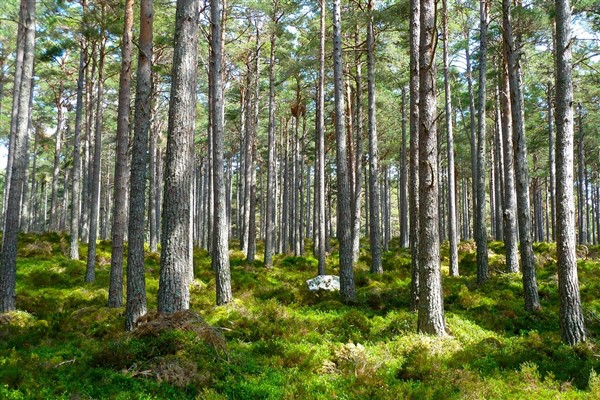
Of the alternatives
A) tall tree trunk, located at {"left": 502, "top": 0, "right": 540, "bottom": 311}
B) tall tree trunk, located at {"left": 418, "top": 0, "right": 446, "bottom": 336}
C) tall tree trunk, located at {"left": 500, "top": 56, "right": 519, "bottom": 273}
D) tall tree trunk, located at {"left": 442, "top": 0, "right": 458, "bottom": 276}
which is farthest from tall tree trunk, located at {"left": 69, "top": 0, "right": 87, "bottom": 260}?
tall tree trunk, located at {"left": 500, "top": 56, "right": 519, "bottom": 273}

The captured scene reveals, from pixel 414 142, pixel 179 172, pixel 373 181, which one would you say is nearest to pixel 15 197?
pixel 179 172

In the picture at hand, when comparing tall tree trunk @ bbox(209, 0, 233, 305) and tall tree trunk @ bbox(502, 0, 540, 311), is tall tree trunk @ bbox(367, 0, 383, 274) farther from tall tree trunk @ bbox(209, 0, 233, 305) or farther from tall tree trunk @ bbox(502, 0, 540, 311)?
tall tree trunk @ bbox(209, 0, 233, 305)

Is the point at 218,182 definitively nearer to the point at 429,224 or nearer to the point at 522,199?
the point at 429,224

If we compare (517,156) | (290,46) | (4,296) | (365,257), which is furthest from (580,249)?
(4,296)

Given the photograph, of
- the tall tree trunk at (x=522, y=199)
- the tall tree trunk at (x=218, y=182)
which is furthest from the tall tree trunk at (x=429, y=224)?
the tall tree trunk at (x=218, y=182)

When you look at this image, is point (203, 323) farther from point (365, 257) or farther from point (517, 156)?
point (365, 257)

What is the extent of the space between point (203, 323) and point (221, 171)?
537cm

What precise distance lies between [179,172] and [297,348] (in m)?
3.86

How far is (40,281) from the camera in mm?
13500

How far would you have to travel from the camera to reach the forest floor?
5.37m

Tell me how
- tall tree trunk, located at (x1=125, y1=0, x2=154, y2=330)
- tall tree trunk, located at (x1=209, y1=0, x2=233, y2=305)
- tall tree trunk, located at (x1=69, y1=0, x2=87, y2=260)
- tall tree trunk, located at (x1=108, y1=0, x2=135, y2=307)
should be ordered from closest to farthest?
1. tall tree trunk, located at (x1=125, y1=0, x2=154, y2=330)
2. tall tree trunk, located at (x1=108, y1=0, x2=135, y2=307)
3. tall tree trunk, located at (x1=209, y1=0, x2=233, y2=305)
4. tall tree trunk, located at (x1=69, y1=0, x2=87, y2=260)

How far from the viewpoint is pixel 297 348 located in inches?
290

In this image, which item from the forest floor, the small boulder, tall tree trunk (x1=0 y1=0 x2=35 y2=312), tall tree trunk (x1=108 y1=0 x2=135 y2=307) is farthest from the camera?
the small boulder

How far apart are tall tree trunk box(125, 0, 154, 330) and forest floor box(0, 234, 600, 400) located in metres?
0.72
